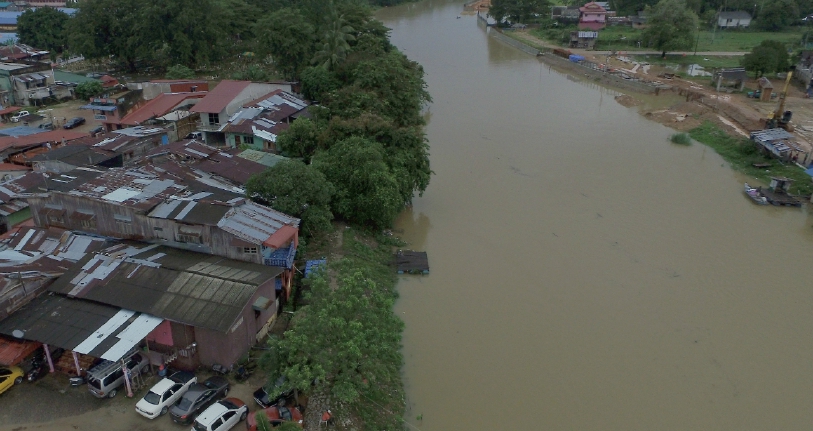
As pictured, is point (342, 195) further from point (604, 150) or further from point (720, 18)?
point (720, 18)

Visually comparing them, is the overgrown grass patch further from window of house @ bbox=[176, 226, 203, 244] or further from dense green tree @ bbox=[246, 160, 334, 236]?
window of house @ bbox=[176, 226, 203, 244]

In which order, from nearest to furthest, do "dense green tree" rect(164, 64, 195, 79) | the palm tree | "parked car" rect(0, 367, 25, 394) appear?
"parked car" rect(0, 367, 25, 394), the palm tree, "dense green tree" rect(164, 64, 195, 79)

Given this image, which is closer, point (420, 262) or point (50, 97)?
point (420, 262)

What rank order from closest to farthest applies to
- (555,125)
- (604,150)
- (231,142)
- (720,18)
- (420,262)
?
(420,262)
(231,142)
(604,150)
(555,125)
(720,18)

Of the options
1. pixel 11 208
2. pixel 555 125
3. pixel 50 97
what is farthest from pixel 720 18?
pixel 11 208

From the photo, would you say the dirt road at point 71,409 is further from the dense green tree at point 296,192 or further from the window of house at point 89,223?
the dense green tree at point 296,192

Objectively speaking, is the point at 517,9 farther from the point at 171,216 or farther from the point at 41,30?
the point at 171,216

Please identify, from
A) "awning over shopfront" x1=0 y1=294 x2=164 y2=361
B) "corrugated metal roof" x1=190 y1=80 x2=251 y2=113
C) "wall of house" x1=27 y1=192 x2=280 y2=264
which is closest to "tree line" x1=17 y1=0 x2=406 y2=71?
"corrugated metal roof" x1=190 y1=80 x2=251 y2=113
